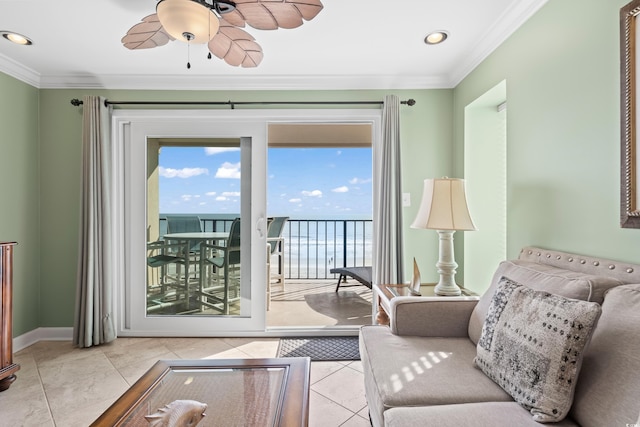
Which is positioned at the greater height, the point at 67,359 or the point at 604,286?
the point at 604,286

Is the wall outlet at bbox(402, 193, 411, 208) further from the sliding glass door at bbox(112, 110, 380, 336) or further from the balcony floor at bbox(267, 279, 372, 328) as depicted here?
the balcony floor at bbox(267, 279, 372, 328)

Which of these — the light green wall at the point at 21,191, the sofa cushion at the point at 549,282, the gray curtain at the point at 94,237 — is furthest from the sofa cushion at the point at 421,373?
the light green wall at the point at 21,191

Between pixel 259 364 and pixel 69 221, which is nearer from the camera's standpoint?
pixel 259 364

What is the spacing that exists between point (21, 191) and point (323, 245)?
436 cm

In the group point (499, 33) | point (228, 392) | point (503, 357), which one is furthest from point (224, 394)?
point (499, 33)

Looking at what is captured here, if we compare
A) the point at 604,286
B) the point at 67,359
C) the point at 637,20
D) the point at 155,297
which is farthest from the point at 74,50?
the point at 604,286

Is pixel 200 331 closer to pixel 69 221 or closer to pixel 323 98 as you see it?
pixel 69 221

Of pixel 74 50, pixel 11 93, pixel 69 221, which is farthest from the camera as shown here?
pixel 69 221

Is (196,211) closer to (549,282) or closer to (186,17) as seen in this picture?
(186,17)

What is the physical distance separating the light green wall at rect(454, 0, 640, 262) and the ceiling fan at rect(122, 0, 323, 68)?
1228mm

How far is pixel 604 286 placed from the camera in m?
1.23

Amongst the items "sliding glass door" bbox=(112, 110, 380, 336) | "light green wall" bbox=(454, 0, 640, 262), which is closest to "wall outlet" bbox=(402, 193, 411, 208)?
"sliding glass door" bbox=(112, 110, 380, 336)

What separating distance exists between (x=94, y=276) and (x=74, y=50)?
1.78 m

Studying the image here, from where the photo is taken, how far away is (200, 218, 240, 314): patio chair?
123 inches
